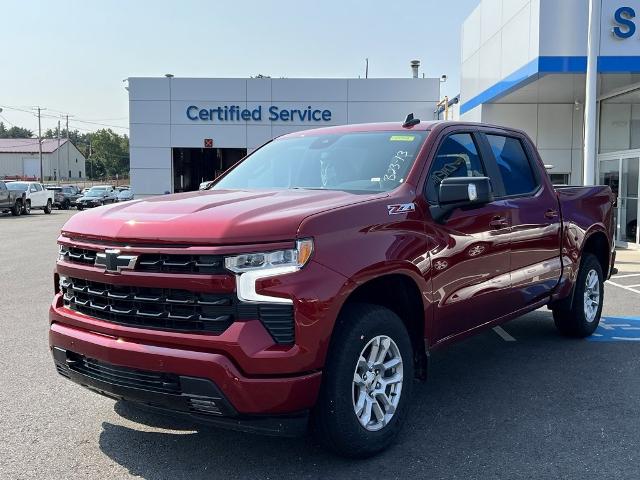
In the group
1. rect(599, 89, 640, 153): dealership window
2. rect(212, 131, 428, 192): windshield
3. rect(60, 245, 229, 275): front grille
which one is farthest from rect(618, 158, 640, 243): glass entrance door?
rect(60, 245, 229, 275): front grille

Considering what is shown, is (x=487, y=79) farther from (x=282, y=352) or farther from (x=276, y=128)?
(x=282, y=352)

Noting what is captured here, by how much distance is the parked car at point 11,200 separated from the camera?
3126 centimetres

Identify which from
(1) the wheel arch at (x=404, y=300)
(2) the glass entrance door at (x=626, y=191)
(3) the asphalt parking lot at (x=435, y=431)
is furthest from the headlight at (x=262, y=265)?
(2) the glass entrance door at (x=626, y=191)

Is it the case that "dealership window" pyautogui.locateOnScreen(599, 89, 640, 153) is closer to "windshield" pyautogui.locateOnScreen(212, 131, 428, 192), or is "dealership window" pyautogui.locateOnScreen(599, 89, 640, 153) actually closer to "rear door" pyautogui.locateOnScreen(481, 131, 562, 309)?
"rear door" pyautogui.locateOnScreen(481, 131, 562, 309)

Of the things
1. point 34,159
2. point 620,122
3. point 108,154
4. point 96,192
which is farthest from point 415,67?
point 108,154

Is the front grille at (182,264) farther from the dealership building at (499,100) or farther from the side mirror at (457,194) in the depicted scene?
the dealership building at (499,100)

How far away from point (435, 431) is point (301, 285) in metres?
1.63

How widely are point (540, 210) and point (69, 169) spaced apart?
4730 inches

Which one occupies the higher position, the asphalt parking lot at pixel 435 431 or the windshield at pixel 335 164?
the windshield at pixel 335 164

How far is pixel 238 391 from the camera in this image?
312cm

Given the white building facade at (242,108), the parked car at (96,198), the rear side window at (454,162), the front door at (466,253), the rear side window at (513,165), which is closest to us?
the front door at (466,253)

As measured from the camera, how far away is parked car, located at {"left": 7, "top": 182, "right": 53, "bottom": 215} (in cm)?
A: 3422

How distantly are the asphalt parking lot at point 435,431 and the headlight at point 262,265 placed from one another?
3.62 ft

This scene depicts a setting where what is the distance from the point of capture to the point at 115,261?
340 centimetres
